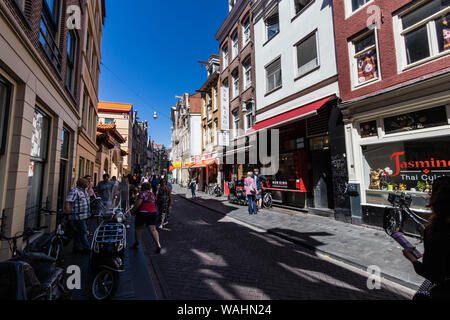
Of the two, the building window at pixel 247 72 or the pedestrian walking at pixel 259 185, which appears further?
the building window at pixel 247 72

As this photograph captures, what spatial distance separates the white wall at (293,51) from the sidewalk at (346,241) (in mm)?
5181

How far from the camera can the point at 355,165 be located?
729 cm

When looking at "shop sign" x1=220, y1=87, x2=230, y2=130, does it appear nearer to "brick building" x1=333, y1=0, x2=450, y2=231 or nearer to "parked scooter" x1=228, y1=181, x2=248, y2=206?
"parked scooter" x1=228, y1=181, x2=248, y2=206

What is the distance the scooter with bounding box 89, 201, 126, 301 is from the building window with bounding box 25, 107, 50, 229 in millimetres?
2658

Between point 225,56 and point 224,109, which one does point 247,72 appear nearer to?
point 224,109

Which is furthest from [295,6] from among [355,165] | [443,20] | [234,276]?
[234,276]

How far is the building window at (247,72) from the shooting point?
48.5 ft

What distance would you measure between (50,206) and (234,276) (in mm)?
5657

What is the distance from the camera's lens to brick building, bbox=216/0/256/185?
14.5 metres

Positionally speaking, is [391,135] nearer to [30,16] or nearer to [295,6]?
[295,6]

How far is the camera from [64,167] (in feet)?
25.5

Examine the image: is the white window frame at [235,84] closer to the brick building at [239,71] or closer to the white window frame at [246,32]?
the brick building at [239,71]

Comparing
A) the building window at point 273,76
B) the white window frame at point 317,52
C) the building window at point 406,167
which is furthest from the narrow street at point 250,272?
the building window at point 273,76

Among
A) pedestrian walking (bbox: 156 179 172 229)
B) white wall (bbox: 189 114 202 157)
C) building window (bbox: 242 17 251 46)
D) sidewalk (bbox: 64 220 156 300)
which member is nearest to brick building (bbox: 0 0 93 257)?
sidewalk (bbox: 64 220 156 300)
